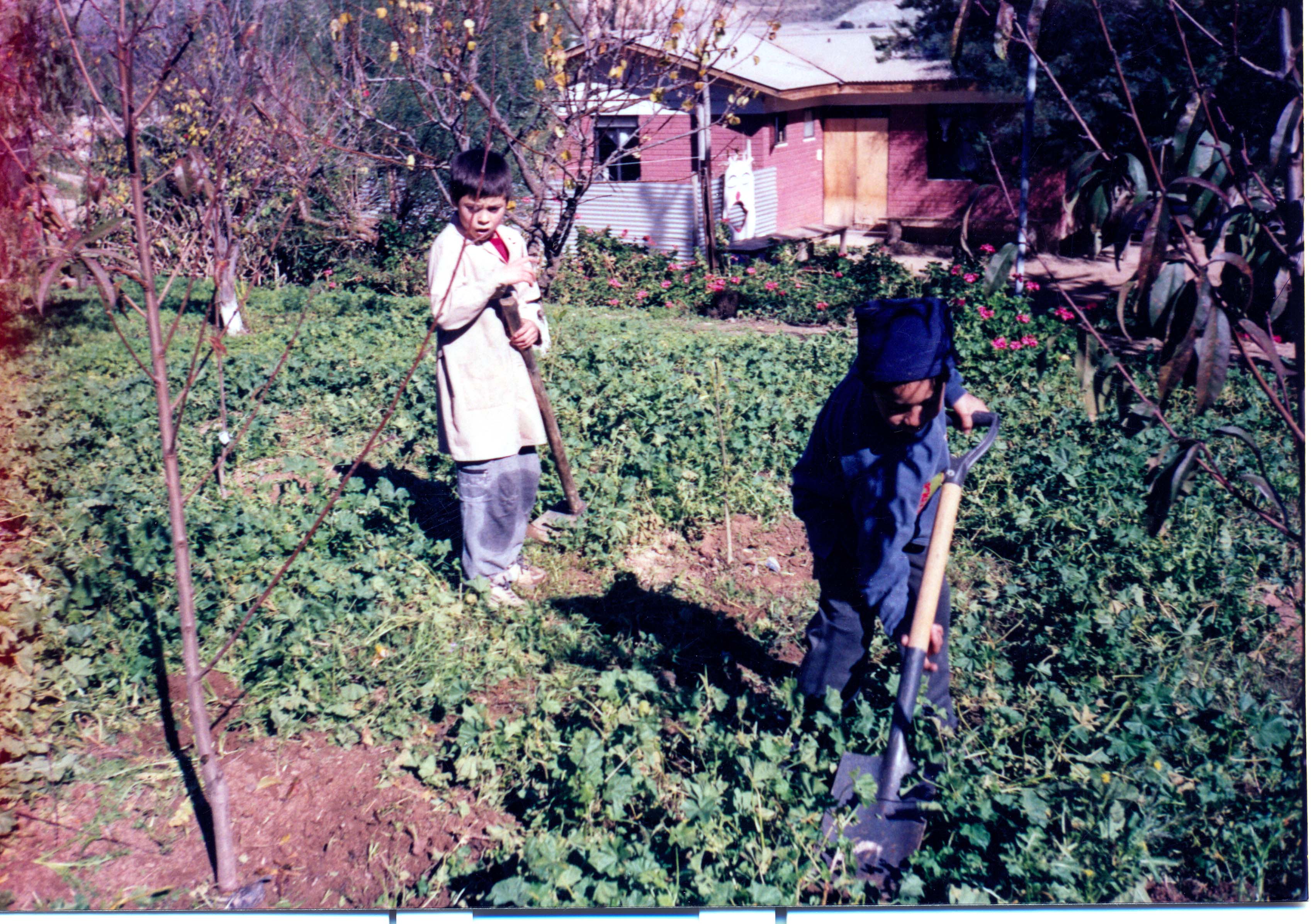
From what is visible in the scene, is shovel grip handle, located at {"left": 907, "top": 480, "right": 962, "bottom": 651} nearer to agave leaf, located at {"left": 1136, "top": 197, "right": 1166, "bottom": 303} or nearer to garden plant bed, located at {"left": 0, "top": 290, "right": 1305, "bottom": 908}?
garden plant bed, located at {"left": 0, "top": 290, "right": 1305, "bottom": 908}

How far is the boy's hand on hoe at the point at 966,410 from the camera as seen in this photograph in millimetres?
2713

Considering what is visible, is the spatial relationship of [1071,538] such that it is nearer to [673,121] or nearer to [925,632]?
[925,632]

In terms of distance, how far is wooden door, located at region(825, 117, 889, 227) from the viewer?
18281mm

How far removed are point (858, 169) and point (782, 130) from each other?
2546mm

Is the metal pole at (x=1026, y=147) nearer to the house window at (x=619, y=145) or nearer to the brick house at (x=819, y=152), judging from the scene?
the brick house at (x=819, y=152)

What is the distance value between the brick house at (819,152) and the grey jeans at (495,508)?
9905 millimetres

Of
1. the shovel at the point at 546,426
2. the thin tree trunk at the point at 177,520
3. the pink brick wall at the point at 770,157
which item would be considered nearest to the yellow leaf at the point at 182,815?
the thin tree trunk at the point at 177,520

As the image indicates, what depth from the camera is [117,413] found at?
587cm

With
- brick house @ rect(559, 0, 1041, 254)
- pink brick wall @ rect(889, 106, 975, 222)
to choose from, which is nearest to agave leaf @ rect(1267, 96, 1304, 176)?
brick house @ rect(559, 0, 1041, 254)

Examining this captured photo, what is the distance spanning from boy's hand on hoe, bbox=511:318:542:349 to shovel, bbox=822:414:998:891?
172 centimetres

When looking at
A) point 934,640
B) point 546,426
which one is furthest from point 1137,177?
point 546,426

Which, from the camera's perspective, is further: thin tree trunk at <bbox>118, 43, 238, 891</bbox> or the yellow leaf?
the yellow leaf

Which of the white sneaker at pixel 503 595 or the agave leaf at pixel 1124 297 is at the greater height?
the agave leaf at pixel 1124 297

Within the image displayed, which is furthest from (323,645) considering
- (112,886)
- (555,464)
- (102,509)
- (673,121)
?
(673,121)
